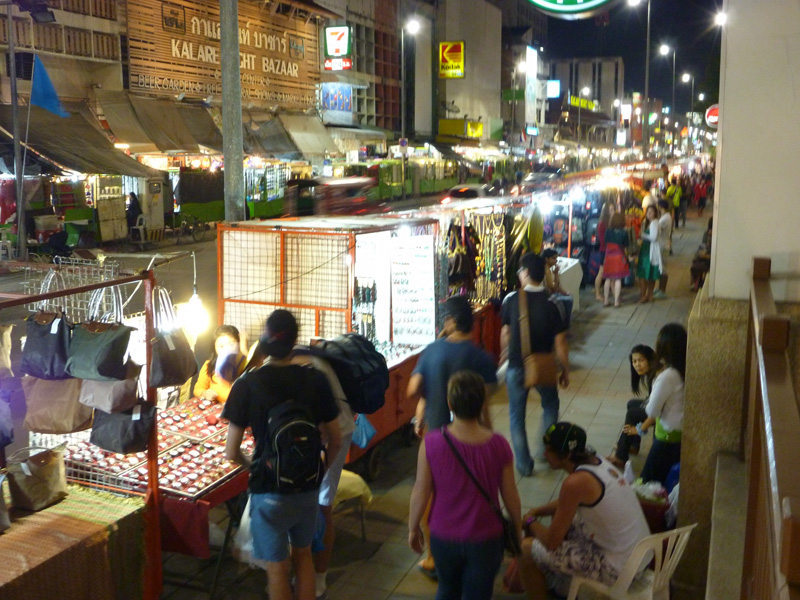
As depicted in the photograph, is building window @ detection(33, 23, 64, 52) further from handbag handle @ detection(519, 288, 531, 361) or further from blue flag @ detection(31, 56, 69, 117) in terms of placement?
handbag handle @ detection(519, 288, 531, 361)

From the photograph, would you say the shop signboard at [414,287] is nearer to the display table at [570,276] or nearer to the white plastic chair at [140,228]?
the display table at [570,276]

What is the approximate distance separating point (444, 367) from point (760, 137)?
251 centimetres

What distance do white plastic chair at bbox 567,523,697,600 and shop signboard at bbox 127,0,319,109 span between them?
88.4 ft

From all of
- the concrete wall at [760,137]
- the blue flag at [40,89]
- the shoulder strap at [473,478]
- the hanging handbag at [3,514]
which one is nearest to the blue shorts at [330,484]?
the shoulder strap at [473,478]

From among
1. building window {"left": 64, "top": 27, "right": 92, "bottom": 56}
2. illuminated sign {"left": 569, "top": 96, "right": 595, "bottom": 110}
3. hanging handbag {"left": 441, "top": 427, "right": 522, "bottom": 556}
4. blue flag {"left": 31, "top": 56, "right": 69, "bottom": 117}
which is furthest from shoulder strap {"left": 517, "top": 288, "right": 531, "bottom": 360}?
illuminated sign {"left": 569, "top": 96, "right": 595, "bottom": 110}

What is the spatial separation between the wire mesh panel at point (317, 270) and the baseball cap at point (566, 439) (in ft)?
12.6

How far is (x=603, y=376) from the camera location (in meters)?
10.9

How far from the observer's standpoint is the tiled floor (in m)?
5.51

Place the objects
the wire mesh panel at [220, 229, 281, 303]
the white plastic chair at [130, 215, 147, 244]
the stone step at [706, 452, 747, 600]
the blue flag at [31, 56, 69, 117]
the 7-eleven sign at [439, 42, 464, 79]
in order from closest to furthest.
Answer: the stone step at [706, 452, 747, 600], the wire mesh panel at [220, 229, 281, 303], the blue flag at [31, 56, 69, 117], the white plastic chair at [130, 215, 147, 244], the 7-eleven sign at [439, 42, 464, 79]

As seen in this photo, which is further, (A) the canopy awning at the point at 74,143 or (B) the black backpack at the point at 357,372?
(A) the canopy awning at the point at 74,143

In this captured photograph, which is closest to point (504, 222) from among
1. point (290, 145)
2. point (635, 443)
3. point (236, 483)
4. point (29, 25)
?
point (635, 443)

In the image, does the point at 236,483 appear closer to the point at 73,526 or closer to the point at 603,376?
the point at 73,526

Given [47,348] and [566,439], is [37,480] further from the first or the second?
[566,439]

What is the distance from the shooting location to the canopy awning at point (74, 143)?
22.0m
